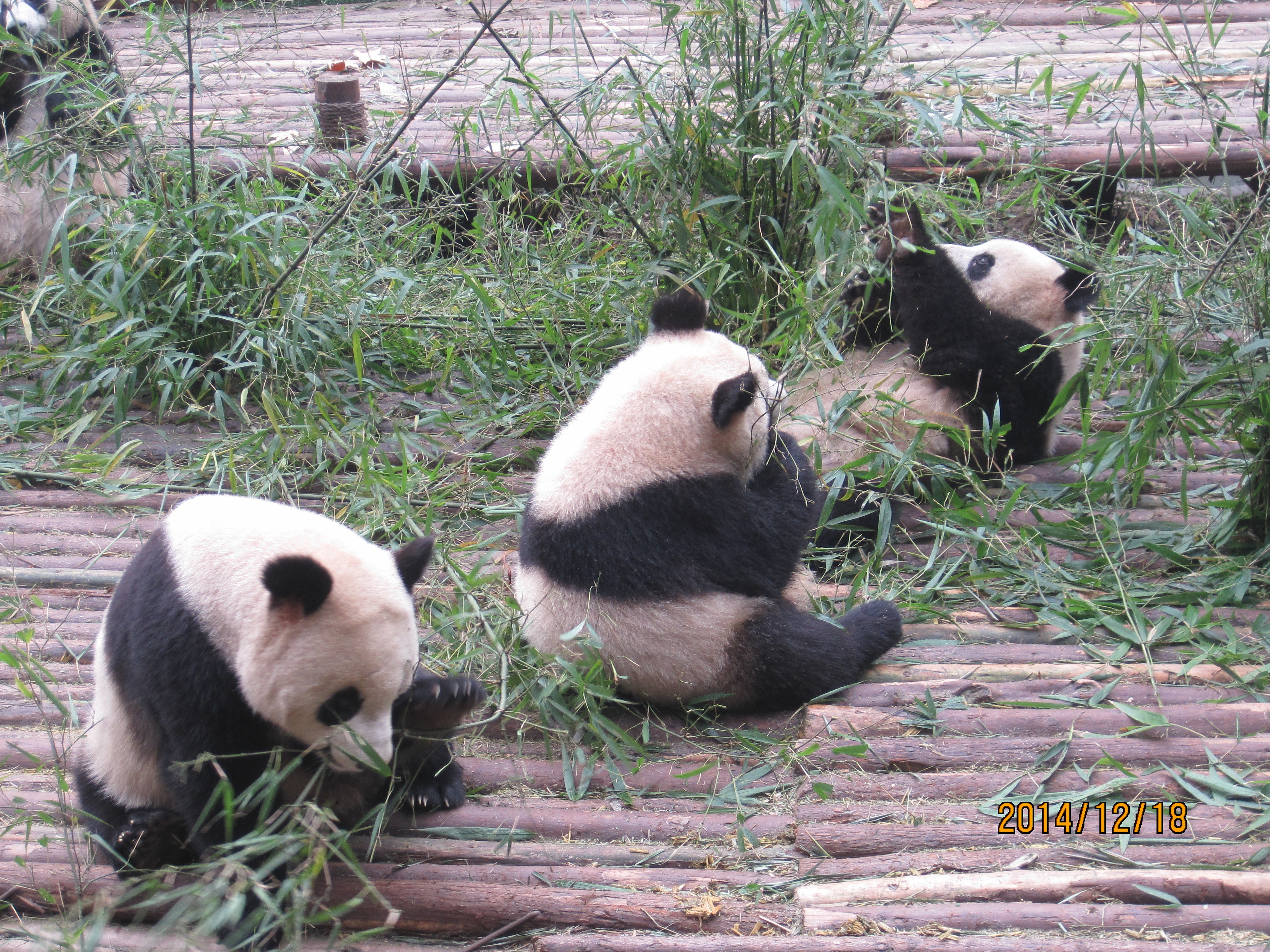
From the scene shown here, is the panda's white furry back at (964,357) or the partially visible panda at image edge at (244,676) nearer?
the partially visible panda at image edge at (244,676)

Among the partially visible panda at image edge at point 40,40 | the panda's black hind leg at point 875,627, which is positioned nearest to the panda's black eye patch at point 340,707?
the panda's black hind leg at point 875,627

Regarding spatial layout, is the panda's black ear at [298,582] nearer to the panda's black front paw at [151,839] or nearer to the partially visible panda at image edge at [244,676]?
the partially visible panda at image edge at [244,676]

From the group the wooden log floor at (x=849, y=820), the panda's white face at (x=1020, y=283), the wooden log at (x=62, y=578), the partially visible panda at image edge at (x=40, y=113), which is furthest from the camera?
the partially visible panda at image edge at (x=40, y=113)

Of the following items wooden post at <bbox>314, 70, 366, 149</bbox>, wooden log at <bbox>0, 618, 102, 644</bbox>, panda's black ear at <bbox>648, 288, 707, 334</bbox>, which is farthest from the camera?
wooden post at <bbox>314, 70, 366, 149</bbox>

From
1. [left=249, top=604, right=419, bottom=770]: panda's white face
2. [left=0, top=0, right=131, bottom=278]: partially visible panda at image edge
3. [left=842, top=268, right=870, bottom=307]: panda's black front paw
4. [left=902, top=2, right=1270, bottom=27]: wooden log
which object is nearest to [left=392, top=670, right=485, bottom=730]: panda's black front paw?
[left=249, top=604, right=419, bottom=770]: panda's white face

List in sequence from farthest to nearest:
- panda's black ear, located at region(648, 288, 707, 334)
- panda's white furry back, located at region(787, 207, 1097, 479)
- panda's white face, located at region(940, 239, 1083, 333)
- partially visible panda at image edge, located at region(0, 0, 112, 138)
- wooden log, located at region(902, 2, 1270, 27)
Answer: wooden log, located at region(902, 2, 1270, 27), partially visible panda at image edge, located at region(0, 0, 112, 138), panda's white face, located at region(940, 239, 1083, 333), panda's white furry back, located at region(787, 207, 1097, 479), panda's black ear, located at region(648, 288, 707, 334)

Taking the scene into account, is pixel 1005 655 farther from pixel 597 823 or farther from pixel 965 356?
pixel 965 356

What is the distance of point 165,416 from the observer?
4.67 meters

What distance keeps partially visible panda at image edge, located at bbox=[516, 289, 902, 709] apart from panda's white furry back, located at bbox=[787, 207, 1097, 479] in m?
0.98

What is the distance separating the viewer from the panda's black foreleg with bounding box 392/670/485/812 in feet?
8.38

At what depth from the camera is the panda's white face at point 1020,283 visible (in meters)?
4.58

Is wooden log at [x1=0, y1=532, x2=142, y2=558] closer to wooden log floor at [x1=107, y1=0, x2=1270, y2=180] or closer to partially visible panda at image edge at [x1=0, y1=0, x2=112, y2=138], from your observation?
wooden log floor at [x1=107, y1=0, x2=1270, y2=180]

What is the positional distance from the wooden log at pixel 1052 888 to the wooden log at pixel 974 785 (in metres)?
0.30

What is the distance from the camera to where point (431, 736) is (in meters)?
2.64
